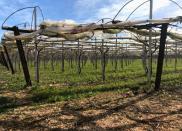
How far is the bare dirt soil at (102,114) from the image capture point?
7.79 metres

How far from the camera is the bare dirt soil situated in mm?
7785

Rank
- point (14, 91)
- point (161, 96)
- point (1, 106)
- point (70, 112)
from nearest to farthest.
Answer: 1. point (70, 112)
2. point (1, 106)
3. point (161, 96)
4. point (14, 91)

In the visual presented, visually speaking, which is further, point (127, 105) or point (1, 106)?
point (1, 106)

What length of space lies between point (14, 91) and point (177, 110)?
21.5ft

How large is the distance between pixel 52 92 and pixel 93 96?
5.91ft

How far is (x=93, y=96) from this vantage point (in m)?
11.4

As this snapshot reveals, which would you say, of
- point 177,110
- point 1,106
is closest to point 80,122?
point 177,110

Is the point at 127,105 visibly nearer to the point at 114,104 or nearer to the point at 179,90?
the point at 114,104

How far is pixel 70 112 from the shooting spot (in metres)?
8.96

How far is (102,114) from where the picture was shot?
8.70m

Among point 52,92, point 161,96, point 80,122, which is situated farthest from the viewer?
point 52,92

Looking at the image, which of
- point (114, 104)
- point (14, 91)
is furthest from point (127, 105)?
point (14, 91)

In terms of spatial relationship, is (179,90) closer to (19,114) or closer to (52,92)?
(52,92)

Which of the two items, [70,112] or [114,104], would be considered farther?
[114,104]
